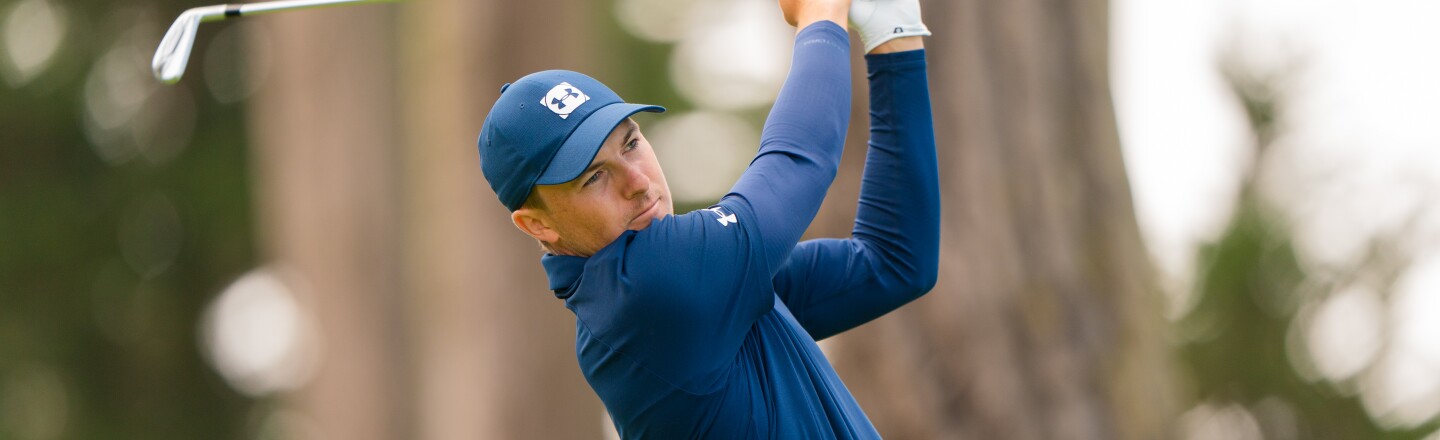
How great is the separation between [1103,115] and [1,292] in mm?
15362

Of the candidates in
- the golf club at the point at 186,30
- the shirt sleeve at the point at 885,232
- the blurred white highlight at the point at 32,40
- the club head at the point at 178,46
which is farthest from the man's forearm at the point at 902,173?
the blurred white highlight at the point at 32,40

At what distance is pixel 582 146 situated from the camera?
104 inches

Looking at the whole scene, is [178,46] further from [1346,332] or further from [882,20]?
[1346,332]

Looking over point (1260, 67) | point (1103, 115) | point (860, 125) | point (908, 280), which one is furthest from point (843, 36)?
point (1260, 67)

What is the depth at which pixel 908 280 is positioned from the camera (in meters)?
3.25

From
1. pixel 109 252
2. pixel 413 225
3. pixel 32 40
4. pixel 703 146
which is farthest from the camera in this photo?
pixel 703 146

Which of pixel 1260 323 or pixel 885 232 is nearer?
pixel 885 232

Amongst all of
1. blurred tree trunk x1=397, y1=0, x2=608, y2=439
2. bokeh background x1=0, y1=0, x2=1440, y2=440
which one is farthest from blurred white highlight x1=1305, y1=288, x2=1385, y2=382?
blurred tree trunk x1=397, y1=0, x2=608, y2=439

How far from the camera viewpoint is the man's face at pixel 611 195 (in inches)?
107

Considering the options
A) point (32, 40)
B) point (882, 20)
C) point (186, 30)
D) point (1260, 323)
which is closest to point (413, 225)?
point (32, 40)

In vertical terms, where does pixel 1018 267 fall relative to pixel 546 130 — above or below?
below

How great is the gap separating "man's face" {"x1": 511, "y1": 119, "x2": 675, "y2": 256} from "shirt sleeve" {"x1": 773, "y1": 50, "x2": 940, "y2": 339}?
0.57 meters

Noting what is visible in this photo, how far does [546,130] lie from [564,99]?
0.25 ft

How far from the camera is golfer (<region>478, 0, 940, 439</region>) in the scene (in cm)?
267
